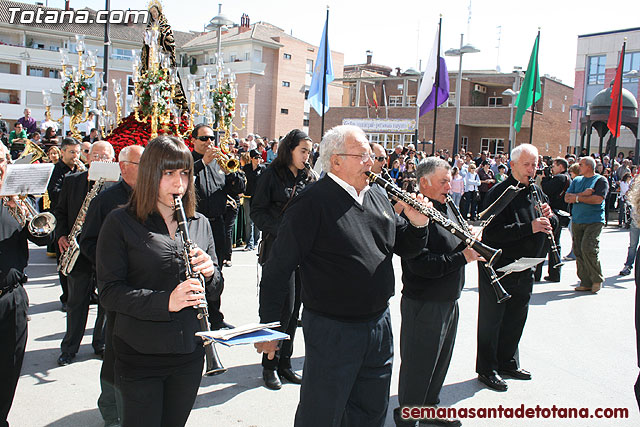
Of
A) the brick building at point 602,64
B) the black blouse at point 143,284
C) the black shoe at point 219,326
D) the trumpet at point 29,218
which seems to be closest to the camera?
the black blouse at point 143,284

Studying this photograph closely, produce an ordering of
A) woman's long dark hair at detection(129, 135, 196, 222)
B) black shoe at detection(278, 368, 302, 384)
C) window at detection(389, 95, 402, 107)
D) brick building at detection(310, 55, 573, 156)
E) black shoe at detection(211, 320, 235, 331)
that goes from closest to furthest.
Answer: woman's long dark hair at detection(129, 135, 196, 222) < black shoe at detection(278, 368, 302, 384) < black shoe at detection(211, 320, 235, 331) < brick building at detection(310, 55, 573, 156) < window at detection(389, 95, 402, 107)

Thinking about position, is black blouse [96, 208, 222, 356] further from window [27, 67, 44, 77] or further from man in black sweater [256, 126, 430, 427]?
window [27, 67, 44, 77]

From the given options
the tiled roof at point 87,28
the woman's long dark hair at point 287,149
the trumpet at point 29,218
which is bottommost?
the trumpet at point 29,218

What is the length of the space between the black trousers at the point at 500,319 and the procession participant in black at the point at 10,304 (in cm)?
378

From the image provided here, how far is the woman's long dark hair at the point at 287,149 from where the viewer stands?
5.13 m

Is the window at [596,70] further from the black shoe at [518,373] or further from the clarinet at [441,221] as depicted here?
the clarinet at [441,221]

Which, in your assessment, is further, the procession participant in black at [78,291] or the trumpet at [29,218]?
the procession participant in black at [78,291]

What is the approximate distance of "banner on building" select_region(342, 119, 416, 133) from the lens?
44.3 meters

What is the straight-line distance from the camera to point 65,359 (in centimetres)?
511

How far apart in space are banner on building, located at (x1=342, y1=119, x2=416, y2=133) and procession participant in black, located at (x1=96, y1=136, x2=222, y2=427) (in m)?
42.3

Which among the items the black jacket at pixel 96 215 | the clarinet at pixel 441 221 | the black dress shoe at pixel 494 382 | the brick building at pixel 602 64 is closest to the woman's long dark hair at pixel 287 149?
the black jacket at pixel 96 215

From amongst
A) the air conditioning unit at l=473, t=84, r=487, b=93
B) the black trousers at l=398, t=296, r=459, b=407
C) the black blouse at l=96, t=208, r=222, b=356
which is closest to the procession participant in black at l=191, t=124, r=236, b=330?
the black trousers at l=398, t=296, r=459, b=407

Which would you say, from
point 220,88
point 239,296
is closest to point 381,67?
point 220,88

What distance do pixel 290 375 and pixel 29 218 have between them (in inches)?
102
